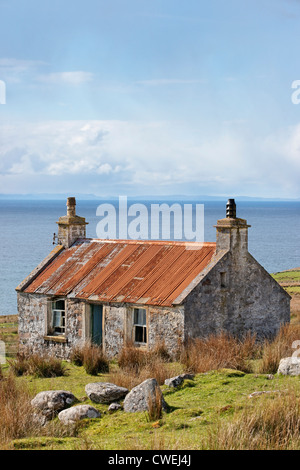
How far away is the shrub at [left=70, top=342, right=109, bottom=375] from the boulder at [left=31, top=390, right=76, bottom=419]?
5.14 m

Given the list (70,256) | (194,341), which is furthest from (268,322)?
(70,256)

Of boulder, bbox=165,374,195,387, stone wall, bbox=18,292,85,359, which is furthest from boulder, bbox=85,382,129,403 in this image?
stone wall, bbox=18,292,85,359

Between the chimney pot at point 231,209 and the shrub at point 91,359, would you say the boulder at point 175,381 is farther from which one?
the chimney pot at point 231,209

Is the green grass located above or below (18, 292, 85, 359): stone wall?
below

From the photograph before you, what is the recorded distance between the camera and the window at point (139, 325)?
64.4 ft

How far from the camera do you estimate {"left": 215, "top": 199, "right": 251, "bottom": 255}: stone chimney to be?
795 inches

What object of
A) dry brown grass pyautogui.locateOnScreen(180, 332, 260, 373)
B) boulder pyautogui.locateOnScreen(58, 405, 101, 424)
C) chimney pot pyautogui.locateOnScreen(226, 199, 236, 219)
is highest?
chimney pot pyautogui.locateOnScreen(226, 199, 236, 219)

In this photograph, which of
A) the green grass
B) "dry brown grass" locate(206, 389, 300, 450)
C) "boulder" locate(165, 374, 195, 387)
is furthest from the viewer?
"boulder" locate(165, 374, 195, 387)

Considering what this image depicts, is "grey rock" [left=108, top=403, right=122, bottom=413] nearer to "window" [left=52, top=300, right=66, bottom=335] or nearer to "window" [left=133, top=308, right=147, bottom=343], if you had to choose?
"window" [left=133, top=308, right=147, bottom=343]

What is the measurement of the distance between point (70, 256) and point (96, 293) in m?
3.56

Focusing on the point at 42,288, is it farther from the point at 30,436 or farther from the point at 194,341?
the point at 30,436

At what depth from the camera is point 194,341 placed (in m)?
18.5

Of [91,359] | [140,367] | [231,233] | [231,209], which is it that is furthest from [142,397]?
[231,209]

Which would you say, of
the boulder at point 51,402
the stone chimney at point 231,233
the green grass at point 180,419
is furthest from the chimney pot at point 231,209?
the boulder at point 51,402
